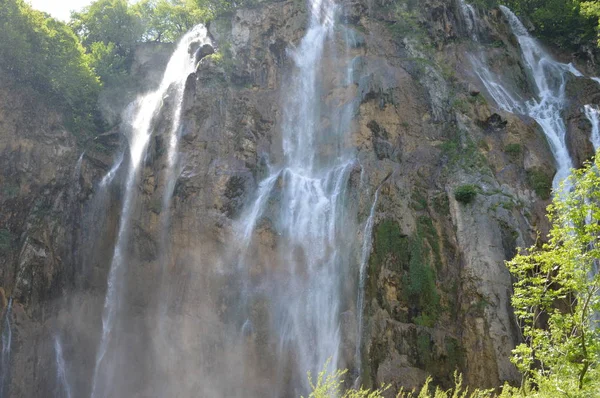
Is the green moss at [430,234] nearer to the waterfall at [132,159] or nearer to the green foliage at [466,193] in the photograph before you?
the green foliage at [466,193]

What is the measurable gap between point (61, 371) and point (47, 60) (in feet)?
64.4

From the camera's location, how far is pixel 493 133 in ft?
89.4

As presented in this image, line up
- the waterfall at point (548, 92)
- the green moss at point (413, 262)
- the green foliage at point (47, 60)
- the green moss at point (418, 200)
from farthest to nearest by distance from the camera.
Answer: the green foliage at point (47, 60) → the waterfall at point (548, 92) → the green moss at point (418, 200) → the green moss at point (413, 262)

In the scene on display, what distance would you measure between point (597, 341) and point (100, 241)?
26031 mm

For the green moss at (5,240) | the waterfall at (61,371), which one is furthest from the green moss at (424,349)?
the green moss at (5,240)

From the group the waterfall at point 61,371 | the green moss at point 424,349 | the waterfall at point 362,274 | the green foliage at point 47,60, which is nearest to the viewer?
the green moss at point 424,349

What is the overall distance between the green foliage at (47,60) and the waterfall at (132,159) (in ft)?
10.4

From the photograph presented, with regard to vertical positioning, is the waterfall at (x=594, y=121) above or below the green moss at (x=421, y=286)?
above

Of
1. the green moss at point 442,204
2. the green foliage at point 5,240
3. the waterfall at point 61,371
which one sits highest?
the green moss at point 442,204

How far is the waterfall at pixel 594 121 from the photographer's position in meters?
25.8

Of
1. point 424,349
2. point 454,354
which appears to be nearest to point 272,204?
point 424,349

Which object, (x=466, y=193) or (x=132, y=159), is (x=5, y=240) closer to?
(x=132, y=159)

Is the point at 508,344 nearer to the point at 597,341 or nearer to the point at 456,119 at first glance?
the point at 597,341

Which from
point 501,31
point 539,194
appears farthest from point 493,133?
point 501,31
